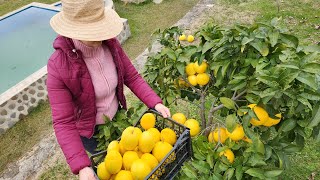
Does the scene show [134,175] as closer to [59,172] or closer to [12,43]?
[59,172]

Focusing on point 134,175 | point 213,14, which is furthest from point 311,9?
point 134,175

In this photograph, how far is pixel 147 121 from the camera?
1.59 meters

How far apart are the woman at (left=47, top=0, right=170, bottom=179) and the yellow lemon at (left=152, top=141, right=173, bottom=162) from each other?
1.10ft

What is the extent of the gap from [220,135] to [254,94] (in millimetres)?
296

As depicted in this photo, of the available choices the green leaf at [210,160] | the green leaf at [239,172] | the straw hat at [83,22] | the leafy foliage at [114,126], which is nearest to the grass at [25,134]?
the leafy foliage at [114,126]

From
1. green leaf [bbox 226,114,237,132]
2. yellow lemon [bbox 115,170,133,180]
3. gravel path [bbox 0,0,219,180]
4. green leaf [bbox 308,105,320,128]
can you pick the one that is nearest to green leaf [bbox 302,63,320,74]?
green leaf [bbox 308,105,320,128]

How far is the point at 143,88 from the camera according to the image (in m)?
2.01

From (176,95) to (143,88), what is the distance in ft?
0.73

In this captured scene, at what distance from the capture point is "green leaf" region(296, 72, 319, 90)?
1.19m

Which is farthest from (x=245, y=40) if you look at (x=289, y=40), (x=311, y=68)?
(x=311, y=68)

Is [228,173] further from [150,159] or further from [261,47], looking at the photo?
[261,47]

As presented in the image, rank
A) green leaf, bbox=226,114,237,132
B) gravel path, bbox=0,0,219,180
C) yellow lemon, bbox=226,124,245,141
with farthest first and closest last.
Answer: gravel path, bbox=0,0,219,180 → yellow lemon, bbox=226,124,245,141 → green leaf, bbox=226,114,237,132

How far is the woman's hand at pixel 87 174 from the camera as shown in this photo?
1505 mm

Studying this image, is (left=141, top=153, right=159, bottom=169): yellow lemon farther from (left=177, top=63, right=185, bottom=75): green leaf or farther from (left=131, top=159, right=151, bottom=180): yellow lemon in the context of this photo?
(left=177, top=63, right=185, bottom=75): green leaf
